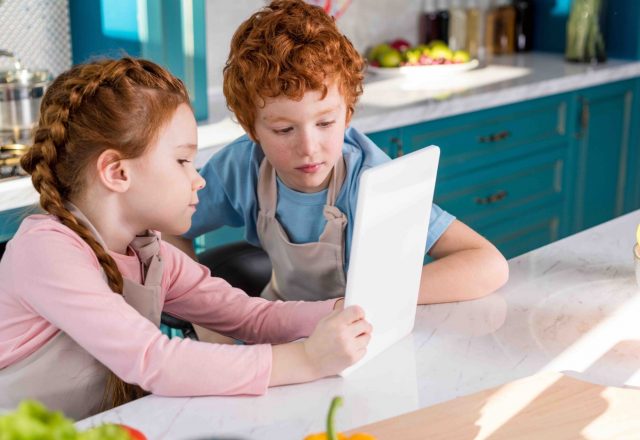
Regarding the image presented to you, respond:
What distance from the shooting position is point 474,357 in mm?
1325

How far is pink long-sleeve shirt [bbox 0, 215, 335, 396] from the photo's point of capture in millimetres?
1215

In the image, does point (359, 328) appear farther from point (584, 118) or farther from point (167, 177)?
point (584, 118)

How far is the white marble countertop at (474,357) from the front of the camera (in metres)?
1.16

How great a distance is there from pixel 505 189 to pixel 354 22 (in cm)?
87

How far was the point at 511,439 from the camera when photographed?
3.62 ft

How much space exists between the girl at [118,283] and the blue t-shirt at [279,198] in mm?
286

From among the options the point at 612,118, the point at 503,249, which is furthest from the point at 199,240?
the point at 612,118

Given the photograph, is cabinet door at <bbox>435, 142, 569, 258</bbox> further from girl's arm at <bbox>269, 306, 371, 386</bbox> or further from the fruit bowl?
girl's arm at <bbox>269, 306, 371, 386</bbox>

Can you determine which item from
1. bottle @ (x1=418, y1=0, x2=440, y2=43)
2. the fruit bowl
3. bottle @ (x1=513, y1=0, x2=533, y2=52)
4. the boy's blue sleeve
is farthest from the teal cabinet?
the boy's blue sleeve

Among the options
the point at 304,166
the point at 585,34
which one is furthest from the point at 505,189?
the point at 304,166

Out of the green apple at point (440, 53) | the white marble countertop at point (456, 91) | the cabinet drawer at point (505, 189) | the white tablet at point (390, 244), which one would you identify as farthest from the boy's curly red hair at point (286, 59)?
the green apple at point (440, 53)

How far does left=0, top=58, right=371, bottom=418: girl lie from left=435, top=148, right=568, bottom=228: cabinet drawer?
1.83m

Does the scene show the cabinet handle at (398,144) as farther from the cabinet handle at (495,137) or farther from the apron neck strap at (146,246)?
the apron neck strap at (146,246)

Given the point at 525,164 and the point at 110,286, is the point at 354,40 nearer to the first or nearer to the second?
the point at 525,164
